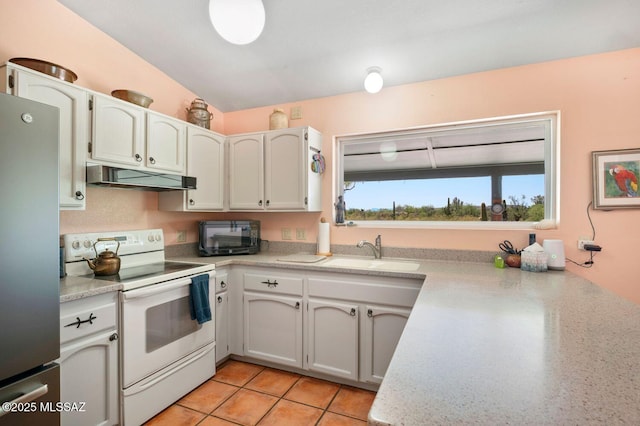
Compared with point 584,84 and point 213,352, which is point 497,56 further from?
point 213,352

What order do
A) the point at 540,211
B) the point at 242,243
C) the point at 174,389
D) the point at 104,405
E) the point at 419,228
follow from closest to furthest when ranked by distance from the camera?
the point at 104,405 < the point at 174,389 < the point at 540,211 < the point at 419,228 < the point at 242,243

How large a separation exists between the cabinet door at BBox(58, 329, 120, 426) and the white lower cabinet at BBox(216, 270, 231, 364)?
0.78 meters

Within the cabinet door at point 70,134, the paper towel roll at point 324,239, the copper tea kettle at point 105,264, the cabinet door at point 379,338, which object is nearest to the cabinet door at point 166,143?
the cabinet door at point 70,134

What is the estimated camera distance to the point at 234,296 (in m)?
2.54

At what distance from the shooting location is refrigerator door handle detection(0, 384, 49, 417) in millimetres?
1079

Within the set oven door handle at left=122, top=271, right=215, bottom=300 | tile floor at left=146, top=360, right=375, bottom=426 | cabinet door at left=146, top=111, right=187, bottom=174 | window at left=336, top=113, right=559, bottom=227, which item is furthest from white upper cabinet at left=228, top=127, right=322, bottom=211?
tile floor at left=146, top=360, right=375, bottom=426

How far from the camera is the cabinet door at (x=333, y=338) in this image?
2.16 m

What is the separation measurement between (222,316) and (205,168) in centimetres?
124

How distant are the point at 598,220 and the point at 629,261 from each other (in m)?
0.31

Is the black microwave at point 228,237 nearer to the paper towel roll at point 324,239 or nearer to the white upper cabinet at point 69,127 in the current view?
the paper towel roll at point 324,239

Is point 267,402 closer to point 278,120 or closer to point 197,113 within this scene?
point 278,120

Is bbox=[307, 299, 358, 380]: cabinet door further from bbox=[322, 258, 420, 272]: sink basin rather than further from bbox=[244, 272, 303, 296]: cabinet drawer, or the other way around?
bbox=[322, 258, 420, 272]: sink basin

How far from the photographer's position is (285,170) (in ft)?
8.80

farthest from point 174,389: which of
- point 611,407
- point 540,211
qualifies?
point 540,211
